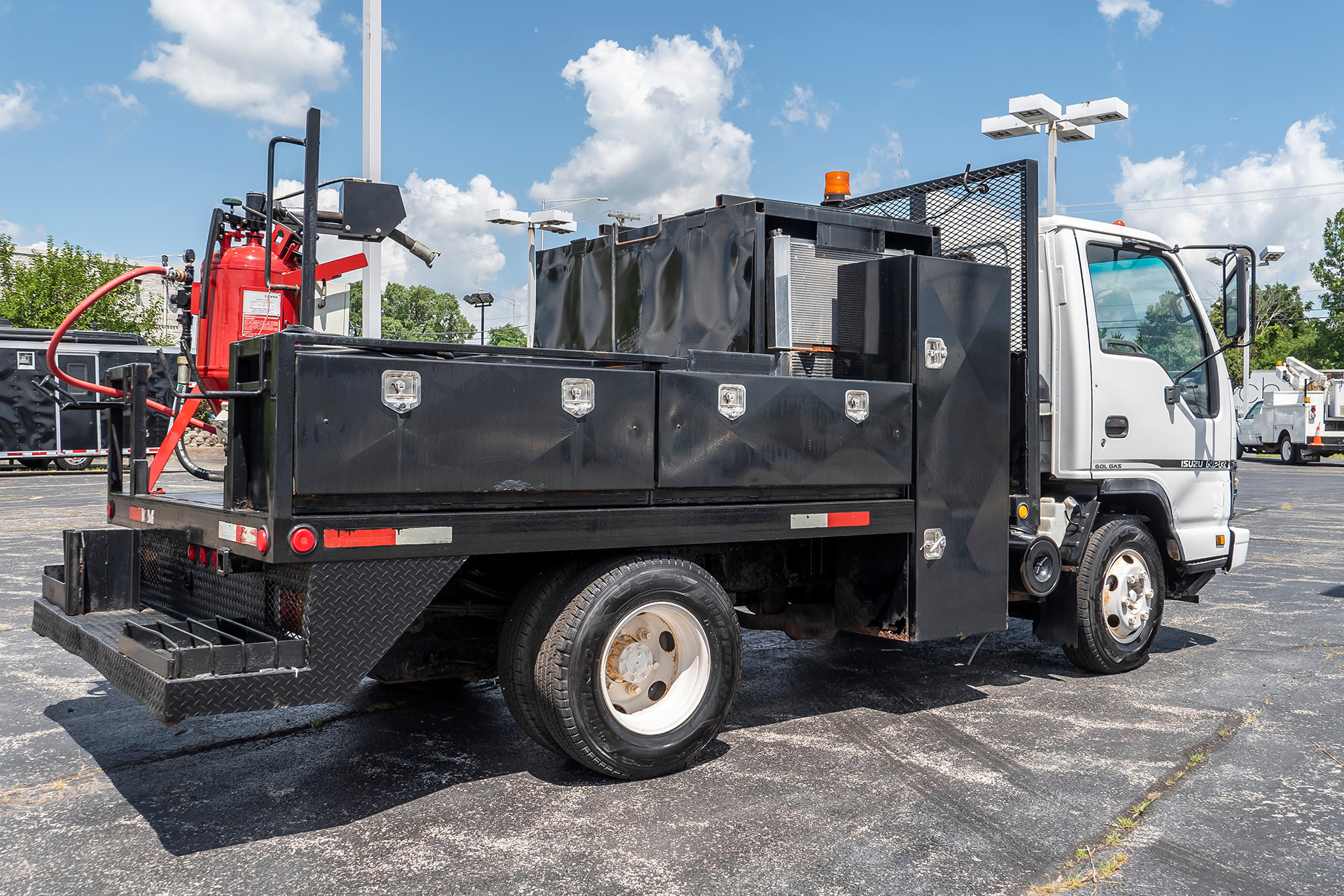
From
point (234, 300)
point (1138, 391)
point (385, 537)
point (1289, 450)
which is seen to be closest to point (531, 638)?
point (385, 537)

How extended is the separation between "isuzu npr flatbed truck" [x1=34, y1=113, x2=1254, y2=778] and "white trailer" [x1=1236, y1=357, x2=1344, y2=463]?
28.8m

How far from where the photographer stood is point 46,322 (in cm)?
3347

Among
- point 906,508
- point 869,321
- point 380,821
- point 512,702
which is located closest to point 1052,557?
point 906,508

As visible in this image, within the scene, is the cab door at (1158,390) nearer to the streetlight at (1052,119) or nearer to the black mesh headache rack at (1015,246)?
the black mesh headache rack at (1015,246)

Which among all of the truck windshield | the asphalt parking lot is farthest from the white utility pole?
the truck windshield

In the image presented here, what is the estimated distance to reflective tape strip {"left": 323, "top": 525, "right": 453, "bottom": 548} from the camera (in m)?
3.60

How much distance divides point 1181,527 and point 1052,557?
1.35 metres

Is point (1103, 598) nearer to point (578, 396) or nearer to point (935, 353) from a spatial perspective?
point (935, 353)

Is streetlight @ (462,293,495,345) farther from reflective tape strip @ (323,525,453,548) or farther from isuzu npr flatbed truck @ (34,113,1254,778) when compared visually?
reflective tape strip @ (323,525,453,548)

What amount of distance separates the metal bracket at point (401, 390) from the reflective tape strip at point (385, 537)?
0.42 meters

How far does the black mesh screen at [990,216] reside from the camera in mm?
5715

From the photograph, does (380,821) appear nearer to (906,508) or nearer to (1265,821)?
(906,508)

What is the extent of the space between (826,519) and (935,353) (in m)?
0.99

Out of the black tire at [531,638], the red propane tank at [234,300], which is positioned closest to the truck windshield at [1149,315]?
the black tire at [531,638]
